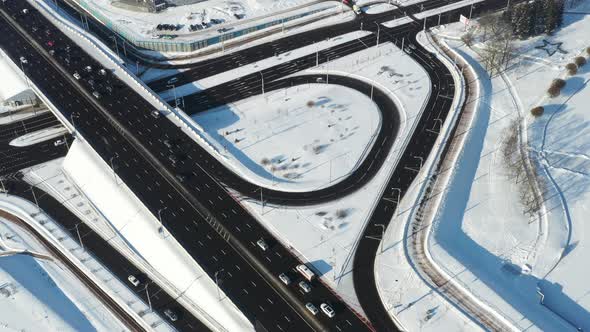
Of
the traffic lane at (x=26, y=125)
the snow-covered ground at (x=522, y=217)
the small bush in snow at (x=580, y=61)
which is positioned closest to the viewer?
the snow-covered ground at (x=522, y=217)

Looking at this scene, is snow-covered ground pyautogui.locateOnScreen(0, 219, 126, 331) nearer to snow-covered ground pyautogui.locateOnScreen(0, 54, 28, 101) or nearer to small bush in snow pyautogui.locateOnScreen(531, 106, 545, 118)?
snow-covered ground pyautogui.locateOnScreen(0, 54, 28, 101)

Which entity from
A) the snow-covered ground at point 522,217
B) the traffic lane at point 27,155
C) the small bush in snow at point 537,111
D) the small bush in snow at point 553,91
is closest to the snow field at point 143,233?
the traffic lane at point 27,155

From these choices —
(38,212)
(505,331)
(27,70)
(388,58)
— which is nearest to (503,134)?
(388,58)

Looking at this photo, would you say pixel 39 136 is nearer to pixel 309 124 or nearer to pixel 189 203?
pixel 189 203

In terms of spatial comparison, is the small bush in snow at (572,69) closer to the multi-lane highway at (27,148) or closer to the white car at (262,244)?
the white car at (262,244)

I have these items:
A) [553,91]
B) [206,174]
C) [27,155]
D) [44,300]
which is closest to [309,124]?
[206,174]

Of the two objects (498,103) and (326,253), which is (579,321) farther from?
(498,103)

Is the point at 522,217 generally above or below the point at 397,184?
below
